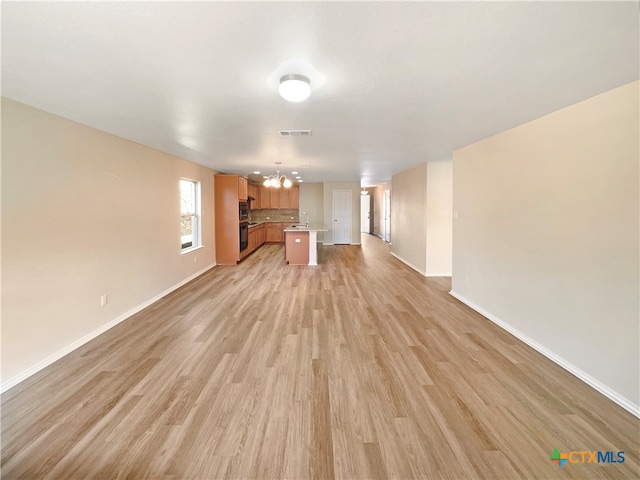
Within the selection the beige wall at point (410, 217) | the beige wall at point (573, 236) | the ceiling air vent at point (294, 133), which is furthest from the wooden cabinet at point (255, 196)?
the beige wall at point (573, 236)

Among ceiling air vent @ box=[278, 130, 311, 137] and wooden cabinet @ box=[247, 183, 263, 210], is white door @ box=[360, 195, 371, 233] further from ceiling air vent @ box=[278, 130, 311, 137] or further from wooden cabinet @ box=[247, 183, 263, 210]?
ceiling air vent @ box=[278, 130, 311, 137]

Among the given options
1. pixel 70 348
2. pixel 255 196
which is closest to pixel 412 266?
pixel 255 196

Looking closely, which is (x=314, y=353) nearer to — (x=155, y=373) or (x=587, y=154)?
(x=155, y=373)

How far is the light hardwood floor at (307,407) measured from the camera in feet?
5.36

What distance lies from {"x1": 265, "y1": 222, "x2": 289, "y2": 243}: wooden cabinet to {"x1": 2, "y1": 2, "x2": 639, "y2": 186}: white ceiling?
7.74 metres

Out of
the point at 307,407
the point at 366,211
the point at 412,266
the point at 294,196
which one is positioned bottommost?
the point at 307,407

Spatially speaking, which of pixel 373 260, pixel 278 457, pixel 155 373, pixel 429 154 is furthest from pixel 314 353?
pixel 373 260

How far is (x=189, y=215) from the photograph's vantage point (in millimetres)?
5895

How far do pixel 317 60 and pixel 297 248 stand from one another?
19.0 ft

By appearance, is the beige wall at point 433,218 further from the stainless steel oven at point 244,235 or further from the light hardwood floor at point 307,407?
the stainless steel oven at point 244,235

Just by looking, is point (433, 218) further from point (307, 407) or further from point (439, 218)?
point (307, 407)

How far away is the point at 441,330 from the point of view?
341 centimetres

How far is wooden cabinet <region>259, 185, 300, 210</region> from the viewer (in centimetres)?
1062

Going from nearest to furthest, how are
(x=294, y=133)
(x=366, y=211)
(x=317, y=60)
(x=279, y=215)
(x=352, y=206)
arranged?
(x=317, y=60) < (x=294, y=133) < (x=352, y=206) < (x=279, y=215) < (x=366, y=211)
